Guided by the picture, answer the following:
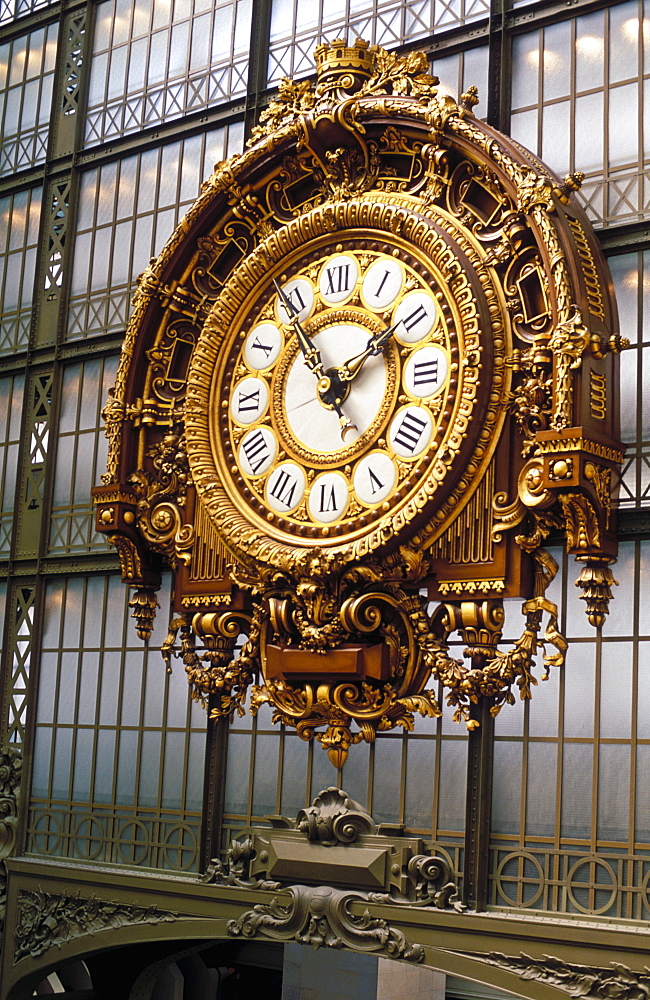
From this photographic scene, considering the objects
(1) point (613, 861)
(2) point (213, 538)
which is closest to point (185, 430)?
(2) point (213, 538)

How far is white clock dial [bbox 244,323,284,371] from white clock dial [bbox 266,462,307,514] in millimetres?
951

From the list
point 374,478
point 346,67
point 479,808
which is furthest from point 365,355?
point 479,808

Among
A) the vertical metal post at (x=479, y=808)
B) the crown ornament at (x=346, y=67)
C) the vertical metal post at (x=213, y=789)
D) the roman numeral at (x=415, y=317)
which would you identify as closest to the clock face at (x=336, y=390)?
the roman numeral at (x=415, y=317)

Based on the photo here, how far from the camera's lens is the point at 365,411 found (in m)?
10.9

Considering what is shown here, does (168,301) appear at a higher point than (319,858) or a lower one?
higher

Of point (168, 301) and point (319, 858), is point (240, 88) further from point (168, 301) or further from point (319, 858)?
point (319, 858)

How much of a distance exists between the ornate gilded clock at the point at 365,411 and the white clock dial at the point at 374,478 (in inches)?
0.7

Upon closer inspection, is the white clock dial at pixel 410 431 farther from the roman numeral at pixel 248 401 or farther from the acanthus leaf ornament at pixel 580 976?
the acanthus leaf ornament at pixel 580 976

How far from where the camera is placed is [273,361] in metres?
11.6

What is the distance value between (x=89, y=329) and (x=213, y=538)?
376cm

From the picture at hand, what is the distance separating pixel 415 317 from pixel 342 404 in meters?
0.94

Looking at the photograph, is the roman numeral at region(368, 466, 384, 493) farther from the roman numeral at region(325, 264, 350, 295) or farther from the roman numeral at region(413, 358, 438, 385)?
the roman numeral at region(325, 264, 350, 295)

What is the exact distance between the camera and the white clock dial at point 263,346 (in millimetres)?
11625

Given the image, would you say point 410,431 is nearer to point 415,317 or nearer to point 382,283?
point 415,317
